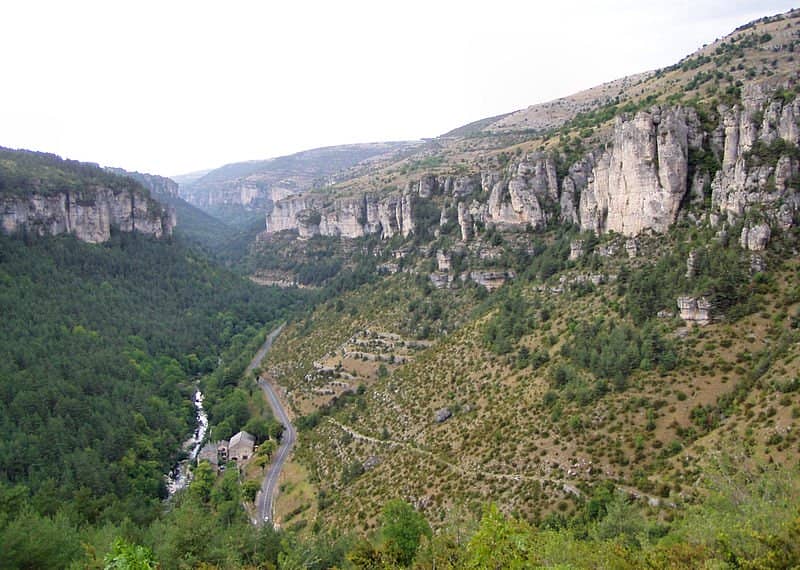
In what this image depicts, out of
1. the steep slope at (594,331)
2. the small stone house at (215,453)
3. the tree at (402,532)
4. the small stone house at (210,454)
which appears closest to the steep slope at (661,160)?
the steep slope at (594,331)

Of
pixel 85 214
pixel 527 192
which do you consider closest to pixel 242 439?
pixel 527 192

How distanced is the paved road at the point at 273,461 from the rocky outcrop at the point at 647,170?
38291 mm

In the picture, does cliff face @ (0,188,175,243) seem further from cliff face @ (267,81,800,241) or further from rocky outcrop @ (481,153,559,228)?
rocky outcrop @ (481,153,559,228)

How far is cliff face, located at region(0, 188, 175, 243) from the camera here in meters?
88.6

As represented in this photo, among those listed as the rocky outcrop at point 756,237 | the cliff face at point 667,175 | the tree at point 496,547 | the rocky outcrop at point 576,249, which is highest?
the cliff face at point 667,175

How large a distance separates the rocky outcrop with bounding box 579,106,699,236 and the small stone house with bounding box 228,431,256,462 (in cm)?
4195

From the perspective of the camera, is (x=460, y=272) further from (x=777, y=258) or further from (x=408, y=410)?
(x=777, y=258)

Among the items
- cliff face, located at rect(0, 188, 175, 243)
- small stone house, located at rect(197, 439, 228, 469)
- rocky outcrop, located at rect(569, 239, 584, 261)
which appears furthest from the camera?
cliff face, located at rect(0, 188, 175, 243)

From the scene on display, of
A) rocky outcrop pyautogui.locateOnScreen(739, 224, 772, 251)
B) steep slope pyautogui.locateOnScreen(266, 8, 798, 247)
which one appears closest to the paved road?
steep slope pyautogui.locateOnScreen(266, 8, 798, 247)

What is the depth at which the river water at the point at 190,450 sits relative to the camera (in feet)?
183

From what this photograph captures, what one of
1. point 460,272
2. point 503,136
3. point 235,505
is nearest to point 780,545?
point 235,505

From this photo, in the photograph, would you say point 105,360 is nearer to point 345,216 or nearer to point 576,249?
→ point 576,249

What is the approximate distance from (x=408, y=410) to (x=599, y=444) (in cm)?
1983

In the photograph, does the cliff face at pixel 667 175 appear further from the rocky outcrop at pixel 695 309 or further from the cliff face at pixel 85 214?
the cliff face at pixel 85 214
